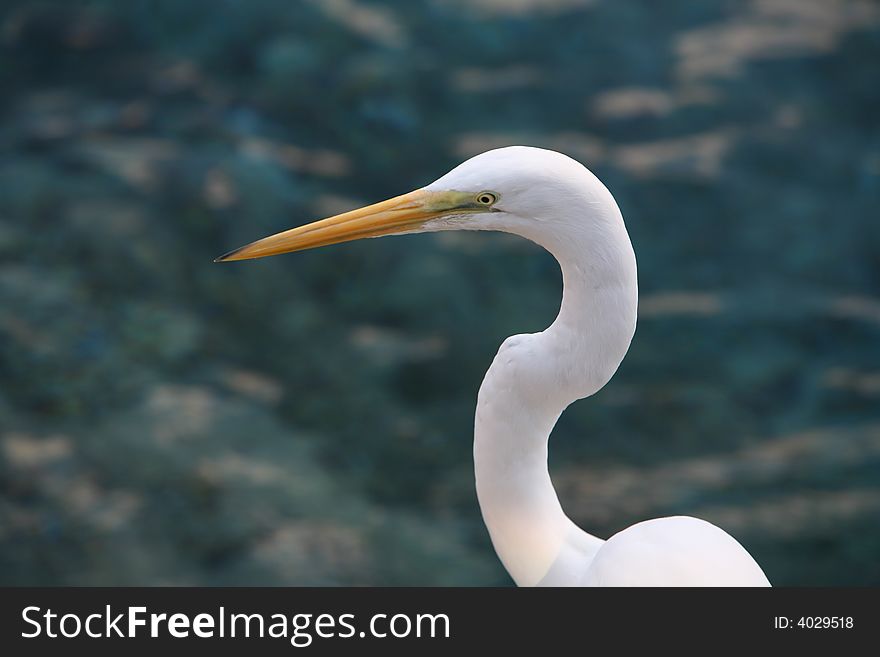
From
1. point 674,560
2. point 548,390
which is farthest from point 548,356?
point 674,560

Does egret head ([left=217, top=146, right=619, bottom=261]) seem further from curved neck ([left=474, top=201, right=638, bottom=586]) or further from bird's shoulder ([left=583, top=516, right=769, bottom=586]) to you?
bird's shoulder ([left=583, top=516, right=769, bottom=586])

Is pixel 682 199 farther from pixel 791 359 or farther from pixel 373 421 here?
pixel 373 421

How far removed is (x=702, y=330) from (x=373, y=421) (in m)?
1.19

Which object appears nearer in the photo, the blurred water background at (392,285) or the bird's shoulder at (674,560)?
the bird's shoulder at (674,560)

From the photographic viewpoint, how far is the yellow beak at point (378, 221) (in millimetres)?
1487

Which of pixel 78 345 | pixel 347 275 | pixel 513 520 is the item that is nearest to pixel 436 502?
pixel 347 275

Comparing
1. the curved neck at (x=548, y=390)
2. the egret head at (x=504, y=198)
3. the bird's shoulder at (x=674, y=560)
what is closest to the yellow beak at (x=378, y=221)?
the egret head at (x=504, y=198)

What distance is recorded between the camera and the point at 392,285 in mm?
3889

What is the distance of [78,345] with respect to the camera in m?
3.64

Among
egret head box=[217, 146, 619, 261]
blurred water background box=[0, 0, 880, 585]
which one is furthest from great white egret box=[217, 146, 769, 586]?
blurred water background box=[0, 0, 880, 585]

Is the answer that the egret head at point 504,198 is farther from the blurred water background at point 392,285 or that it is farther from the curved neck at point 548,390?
the blurred water background at point 392,285

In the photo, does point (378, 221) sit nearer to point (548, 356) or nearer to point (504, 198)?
point (504, 198)

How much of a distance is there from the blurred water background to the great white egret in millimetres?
1737

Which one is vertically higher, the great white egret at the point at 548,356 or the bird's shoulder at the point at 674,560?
the great white egret at the point at 548,356
